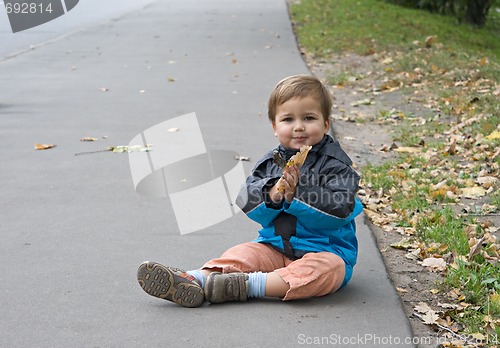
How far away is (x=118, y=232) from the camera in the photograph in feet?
17.1

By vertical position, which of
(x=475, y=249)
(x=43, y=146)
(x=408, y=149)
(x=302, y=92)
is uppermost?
(x=302, y=92)

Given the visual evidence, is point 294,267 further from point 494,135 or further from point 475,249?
point 494,135

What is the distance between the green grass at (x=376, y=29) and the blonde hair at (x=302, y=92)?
10.4 metres

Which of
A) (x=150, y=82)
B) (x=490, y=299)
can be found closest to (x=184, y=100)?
(x=150, y=82)

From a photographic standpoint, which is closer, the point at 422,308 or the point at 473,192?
the point at 422,308

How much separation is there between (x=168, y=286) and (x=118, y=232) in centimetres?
135

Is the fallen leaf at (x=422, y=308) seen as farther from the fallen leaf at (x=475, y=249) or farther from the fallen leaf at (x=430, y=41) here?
the fallen leaf at (x=430, y=41)

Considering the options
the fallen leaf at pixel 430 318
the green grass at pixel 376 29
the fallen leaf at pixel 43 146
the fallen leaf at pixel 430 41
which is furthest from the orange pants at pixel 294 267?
the fallen leaf at pixel 430 41

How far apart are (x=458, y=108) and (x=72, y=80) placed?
5.43m

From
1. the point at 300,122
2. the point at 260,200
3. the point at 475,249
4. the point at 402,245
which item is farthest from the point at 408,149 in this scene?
the point at 260,200

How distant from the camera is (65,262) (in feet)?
15.2

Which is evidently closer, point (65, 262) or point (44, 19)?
point (65, 262)

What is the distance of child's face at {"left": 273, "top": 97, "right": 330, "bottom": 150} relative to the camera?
418cm

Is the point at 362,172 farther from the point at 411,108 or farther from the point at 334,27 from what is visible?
the point at 334,27
